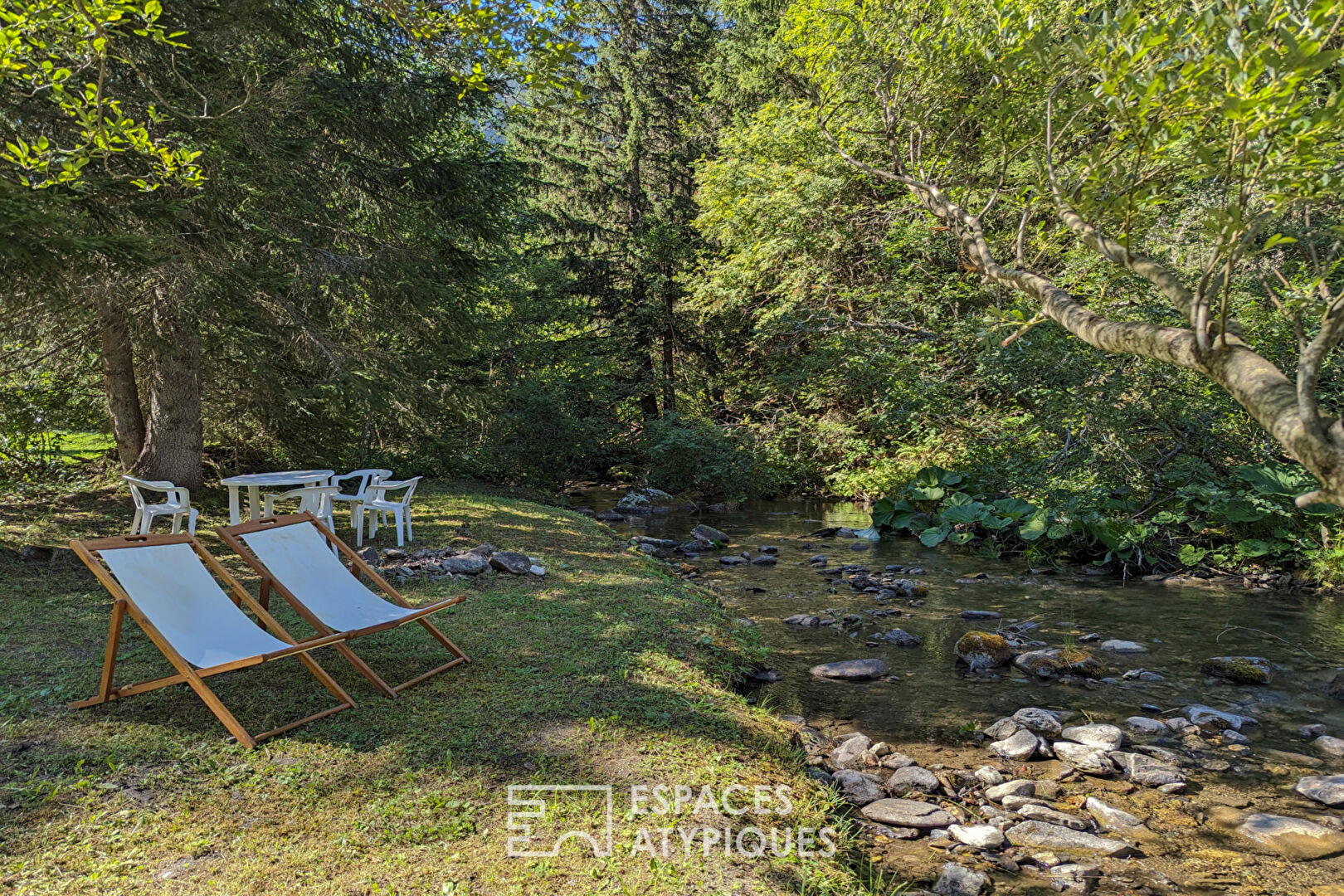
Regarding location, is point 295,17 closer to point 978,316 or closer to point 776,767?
point 776,767

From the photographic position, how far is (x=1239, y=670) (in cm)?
622

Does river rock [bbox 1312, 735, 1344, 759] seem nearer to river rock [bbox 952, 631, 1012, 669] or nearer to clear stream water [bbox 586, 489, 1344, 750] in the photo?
clear stream water [bbox 586, 489, 1344, 750]

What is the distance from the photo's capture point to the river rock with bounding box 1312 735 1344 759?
4.85m

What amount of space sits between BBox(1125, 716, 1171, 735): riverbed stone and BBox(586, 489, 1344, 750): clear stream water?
158mm

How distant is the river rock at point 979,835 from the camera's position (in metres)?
3.78

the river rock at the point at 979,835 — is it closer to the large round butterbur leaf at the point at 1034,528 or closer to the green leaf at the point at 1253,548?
the large round butterbur leaf at the point at 1034,528

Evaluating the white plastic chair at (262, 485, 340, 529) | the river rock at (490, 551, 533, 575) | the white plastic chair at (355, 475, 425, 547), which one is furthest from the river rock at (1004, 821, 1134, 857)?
the white plastic chair at (262, 485, 340, 529)

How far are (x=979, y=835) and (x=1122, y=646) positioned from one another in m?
4.13

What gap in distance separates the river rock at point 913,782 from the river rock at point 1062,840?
0.48 meters

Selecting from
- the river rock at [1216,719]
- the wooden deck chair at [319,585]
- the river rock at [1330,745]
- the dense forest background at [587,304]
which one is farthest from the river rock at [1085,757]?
the wooden deck chair at [319,585]

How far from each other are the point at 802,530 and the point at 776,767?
9.91m

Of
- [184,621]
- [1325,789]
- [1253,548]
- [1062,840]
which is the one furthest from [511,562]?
[1253,548]

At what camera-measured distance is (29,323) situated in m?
8.04

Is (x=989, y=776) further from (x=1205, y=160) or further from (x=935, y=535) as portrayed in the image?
(x=935, y=535)
